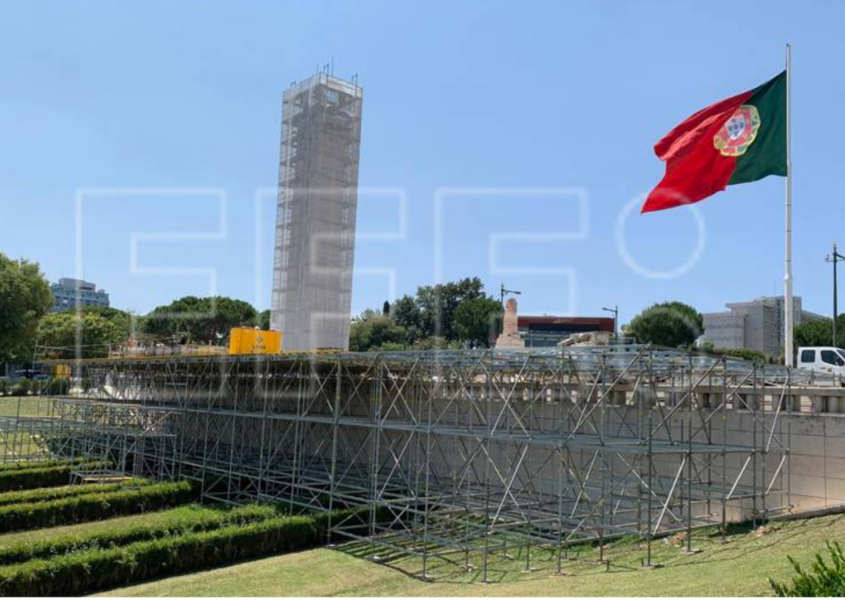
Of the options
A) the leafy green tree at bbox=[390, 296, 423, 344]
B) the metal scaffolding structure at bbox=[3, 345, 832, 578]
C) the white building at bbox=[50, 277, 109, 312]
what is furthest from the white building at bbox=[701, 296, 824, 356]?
the white building at bbox=[50, 277, 109, 312]

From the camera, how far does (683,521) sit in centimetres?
1362

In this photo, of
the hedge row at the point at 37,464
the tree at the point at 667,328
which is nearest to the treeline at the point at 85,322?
the hedge row at the point at 37,464

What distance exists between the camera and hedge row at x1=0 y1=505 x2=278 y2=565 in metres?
14.8

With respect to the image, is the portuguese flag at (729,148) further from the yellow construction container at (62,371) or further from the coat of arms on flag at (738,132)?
the yellow construction container at (62,371)

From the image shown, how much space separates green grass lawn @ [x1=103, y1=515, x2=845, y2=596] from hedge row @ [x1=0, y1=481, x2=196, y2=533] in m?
6.88

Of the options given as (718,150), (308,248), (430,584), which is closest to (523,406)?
(430,584)

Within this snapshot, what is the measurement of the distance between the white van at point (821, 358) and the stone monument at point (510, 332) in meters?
8.25

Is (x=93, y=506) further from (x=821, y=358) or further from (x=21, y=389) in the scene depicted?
(x=21, y=389)

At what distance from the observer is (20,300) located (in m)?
44.9

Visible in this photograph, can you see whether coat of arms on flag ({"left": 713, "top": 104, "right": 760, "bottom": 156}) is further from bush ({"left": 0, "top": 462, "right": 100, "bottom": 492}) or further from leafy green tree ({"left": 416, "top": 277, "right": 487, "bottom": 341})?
leafy green tree ({"left": 416, "top": 277, "right": 487, "bottom": 341})

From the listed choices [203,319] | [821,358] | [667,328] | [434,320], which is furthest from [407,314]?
[821,358]

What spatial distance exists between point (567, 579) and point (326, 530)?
25.3 ft

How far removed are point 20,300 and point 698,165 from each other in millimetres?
42281

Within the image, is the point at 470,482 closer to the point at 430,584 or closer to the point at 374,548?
the point at 374,548
